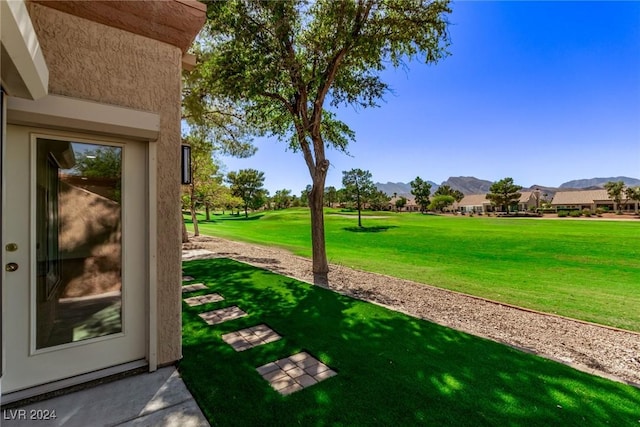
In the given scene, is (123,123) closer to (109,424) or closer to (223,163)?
(109,424)

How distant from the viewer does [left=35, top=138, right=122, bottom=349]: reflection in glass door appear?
2.68m

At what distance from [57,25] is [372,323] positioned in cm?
541

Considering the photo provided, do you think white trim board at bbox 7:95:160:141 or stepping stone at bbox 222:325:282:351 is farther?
stepping stone at bbox 222:325:282:351

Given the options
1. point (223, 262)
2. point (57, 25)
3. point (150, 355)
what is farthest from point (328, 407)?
point (223, 262)

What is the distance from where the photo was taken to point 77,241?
289cm

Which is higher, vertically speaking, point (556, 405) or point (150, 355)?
point (150, 355)

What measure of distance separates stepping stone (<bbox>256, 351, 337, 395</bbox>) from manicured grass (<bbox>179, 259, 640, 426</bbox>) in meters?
0.09

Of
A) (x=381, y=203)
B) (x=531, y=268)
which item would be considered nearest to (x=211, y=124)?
(x=531, y=268)

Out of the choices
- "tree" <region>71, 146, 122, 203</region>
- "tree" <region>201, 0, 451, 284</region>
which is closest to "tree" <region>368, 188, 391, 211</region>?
"tree" <region>201, 0, 451, 284</region>

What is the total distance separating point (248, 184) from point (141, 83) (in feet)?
172

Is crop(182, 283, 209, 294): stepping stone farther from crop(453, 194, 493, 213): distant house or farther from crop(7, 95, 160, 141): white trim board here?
crop(453, 194, 493, 213): distant house

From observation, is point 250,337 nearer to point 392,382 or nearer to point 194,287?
point 392,382

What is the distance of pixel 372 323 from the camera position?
452cm

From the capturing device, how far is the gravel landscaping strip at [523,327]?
12.2 ft
